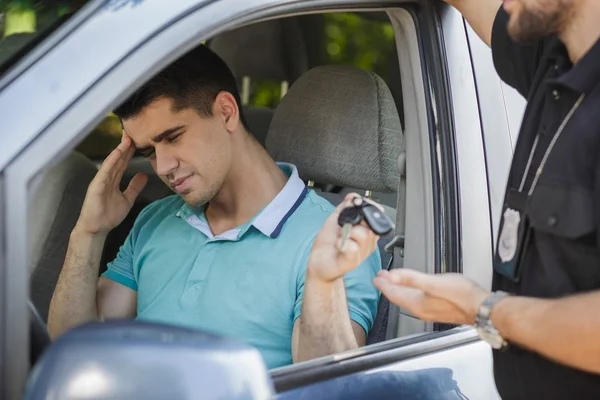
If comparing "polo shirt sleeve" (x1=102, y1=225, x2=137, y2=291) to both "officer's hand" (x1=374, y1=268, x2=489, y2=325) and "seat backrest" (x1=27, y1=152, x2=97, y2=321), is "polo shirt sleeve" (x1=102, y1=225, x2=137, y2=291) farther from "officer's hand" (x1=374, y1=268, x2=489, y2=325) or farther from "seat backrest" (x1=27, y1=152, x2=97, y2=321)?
"officer's hand" (x1=374, y1=268, x2=489, y2=325)

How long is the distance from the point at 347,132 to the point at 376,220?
30.3 inches

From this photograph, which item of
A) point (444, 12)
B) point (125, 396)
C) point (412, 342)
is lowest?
point (412, 342)

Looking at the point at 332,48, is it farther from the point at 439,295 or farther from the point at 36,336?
the point at 36,336

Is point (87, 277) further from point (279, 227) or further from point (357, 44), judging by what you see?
point (357, 44)

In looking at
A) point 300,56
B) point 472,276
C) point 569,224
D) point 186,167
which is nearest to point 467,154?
point 472,276

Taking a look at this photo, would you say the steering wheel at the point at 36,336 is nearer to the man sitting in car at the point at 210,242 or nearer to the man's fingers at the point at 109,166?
the man sitting in car at the point at 210,242

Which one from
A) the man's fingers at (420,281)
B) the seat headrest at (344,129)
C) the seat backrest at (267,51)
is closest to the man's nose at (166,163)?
the seat headrest at (344,129)

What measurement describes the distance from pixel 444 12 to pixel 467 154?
306 millimetres

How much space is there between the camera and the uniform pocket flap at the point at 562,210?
1.57 meters

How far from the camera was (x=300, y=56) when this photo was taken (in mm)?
4469

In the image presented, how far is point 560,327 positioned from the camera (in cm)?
152

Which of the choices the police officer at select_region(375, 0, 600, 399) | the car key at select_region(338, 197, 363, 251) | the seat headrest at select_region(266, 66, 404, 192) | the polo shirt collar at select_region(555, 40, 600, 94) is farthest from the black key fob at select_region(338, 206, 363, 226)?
the seat headrest at select_region(266, 66, 404, 192)

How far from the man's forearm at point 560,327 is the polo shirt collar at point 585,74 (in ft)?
1.20

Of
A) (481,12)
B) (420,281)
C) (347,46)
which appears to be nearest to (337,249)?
(420,281)
